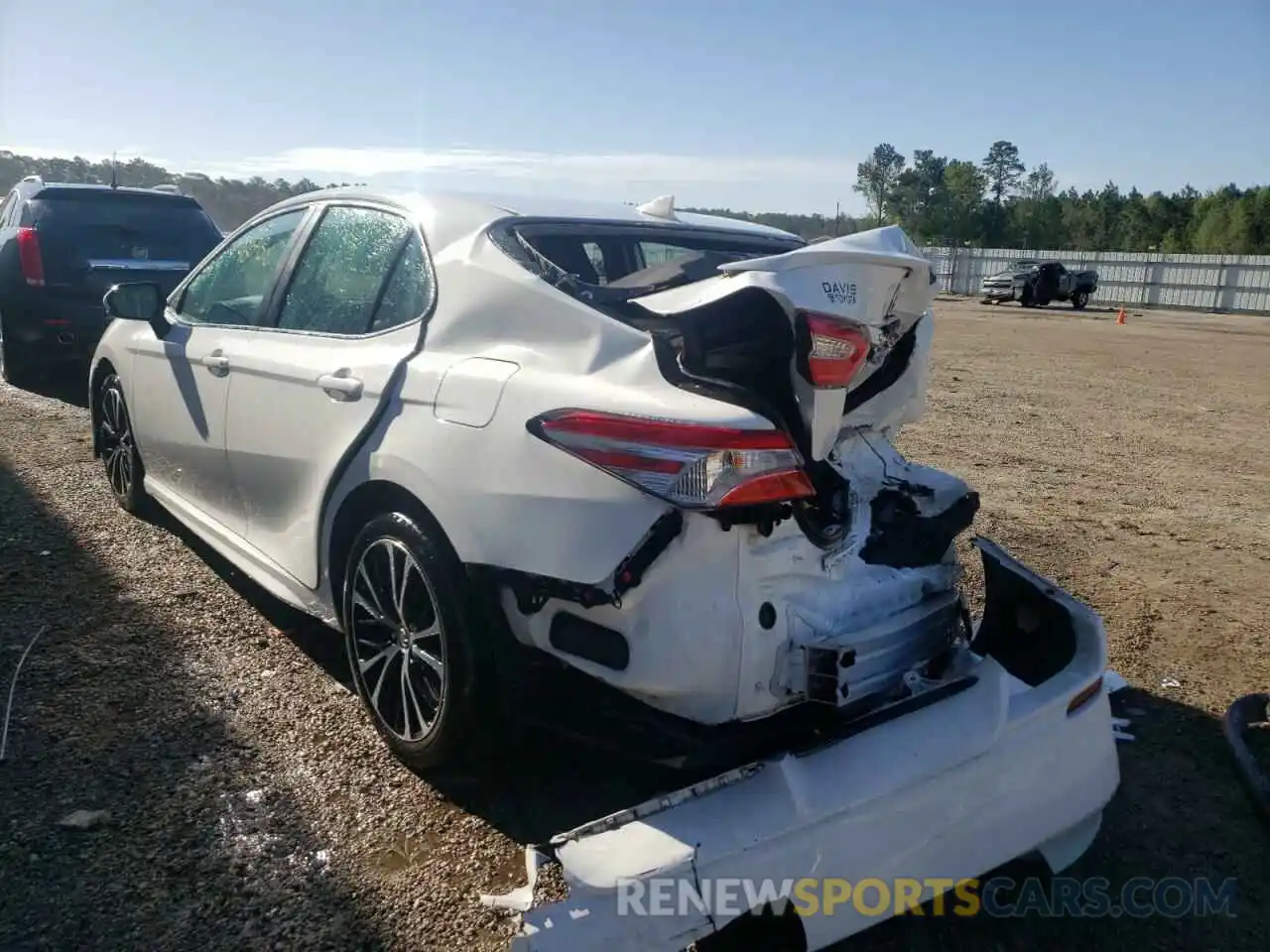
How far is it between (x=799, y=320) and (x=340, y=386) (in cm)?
155

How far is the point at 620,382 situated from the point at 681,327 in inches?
8.4

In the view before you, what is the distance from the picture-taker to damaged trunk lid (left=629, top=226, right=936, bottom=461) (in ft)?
7.72

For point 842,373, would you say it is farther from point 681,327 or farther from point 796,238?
point 796,238

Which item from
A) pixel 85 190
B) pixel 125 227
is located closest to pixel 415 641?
pixel 125 227

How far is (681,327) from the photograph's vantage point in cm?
249

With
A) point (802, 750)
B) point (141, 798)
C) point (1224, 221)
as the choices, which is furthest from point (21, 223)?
point (1224, 221)

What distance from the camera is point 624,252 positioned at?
338 cm

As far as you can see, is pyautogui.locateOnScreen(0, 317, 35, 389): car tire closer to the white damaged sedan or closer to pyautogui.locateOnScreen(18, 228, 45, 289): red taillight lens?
pyautogui.locateOnScreen(18, 228, 45, 289): red taillight lens

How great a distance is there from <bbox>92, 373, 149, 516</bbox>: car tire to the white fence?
34.1m

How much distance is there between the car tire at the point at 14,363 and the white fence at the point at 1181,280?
31991 millimetres

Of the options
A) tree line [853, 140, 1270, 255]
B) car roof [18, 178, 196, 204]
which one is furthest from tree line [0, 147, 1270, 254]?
car roof [18, 178, 196, 204]

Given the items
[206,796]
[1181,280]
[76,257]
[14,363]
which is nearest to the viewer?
[206,796]

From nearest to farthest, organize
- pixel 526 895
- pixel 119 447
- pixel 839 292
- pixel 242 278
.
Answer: pixel 526 895 < pixel 839 292 < pixel 242 278 < pixel 119 447

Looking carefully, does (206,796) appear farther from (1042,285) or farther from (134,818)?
(1042,285)
